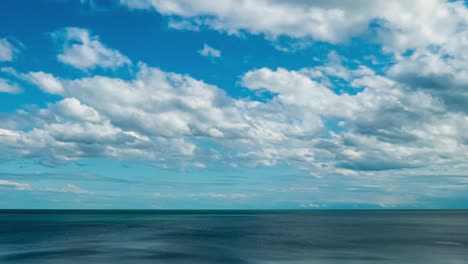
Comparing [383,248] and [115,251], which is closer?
[115,251]

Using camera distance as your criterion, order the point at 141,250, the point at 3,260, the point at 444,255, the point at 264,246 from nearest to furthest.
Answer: the point at 3,260
the point at 444,255
the point at 141,250
the point at 264,246

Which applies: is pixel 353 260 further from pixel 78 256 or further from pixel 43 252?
pixel 43 252

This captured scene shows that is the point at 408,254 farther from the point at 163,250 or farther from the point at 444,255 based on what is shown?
the point at 163,250

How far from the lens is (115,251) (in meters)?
48.9

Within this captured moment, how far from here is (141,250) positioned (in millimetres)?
50281

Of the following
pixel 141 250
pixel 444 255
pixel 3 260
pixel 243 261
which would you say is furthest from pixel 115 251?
pixel 444 255

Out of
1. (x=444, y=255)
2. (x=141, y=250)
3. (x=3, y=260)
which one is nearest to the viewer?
(x=3, y=260)

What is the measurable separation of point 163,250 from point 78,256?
10.2 metres

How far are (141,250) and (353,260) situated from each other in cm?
2362

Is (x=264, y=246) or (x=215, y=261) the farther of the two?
(x=264, y=246)

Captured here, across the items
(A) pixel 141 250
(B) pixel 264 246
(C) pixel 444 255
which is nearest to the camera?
(C) pixel 444 255

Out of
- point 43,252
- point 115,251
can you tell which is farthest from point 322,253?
point 43,252

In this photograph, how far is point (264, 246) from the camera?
2178 inches

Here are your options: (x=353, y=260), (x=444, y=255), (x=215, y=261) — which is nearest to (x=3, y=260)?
(x=215, y=261)
